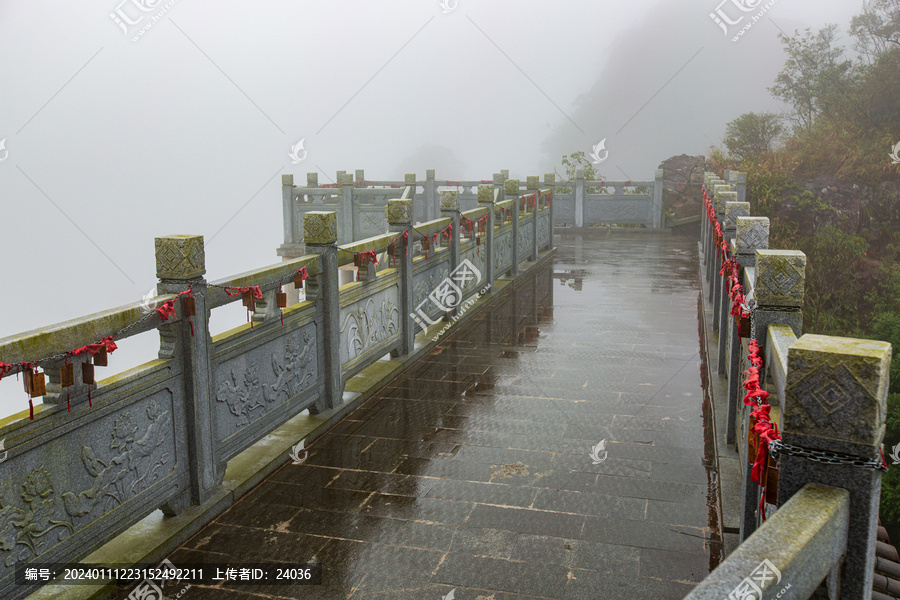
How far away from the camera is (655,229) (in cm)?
1881

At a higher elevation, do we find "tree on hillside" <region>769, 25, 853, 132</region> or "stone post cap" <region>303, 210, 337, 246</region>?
"tree on hillside" <region>769, 25, 853, 132</region>

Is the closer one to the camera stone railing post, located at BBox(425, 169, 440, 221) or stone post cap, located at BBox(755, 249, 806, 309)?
stone post cap, located at BBox(755, 249, 806, 309)

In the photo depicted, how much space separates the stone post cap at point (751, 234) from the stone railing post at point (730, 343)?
141 mm

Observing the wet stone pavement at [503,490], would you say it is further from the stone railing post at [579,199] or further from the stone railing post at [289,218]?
the stone railing post at [289,218]

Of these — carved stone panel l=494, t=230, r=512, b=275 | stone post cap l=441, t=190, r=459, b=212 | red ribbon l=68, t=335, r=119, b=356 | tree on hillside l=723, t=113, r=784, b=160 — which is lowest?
carved stone panel l=494, t=230, r=512, b=275

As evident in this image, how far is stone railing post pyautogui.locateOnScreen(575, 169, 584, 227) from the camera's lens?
18844 mm

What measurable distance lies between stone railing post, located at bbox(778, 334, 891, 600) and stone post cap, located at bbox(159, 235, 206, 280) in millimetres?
2743

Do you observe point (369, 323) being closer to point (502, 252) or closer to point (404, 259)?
point (404, 259)

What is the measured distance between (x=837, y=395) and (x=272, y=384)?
3.27m

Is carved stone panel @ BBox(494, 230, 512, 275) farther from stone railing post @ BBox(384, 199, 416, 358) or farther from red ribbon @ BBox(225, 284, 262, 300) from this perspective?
red ribbon @ BBox(225, 284, 262, 300)

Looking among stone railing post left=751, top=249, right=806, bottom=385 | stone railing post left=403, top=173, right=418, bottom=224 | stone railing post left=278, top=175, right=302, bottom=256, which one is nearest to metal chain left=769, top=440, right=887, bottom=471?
stone railing post left=751, top=249, right=806, bottom=385

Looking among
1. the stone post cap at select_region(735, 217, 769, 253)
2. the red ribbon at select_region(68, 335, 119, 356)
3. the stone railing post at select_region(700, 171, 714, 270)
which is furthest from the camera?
the stone railing post at select_region(700, 171, 714, 270)

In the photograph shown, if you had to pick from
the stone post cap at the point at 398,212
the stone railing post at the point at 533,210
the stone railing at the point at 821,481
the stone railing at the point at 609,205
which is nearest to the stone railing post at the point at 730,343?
the stone railing at the point at 821,481

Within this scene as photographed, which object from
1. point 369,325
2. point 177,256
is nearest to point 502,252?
point 369,325
